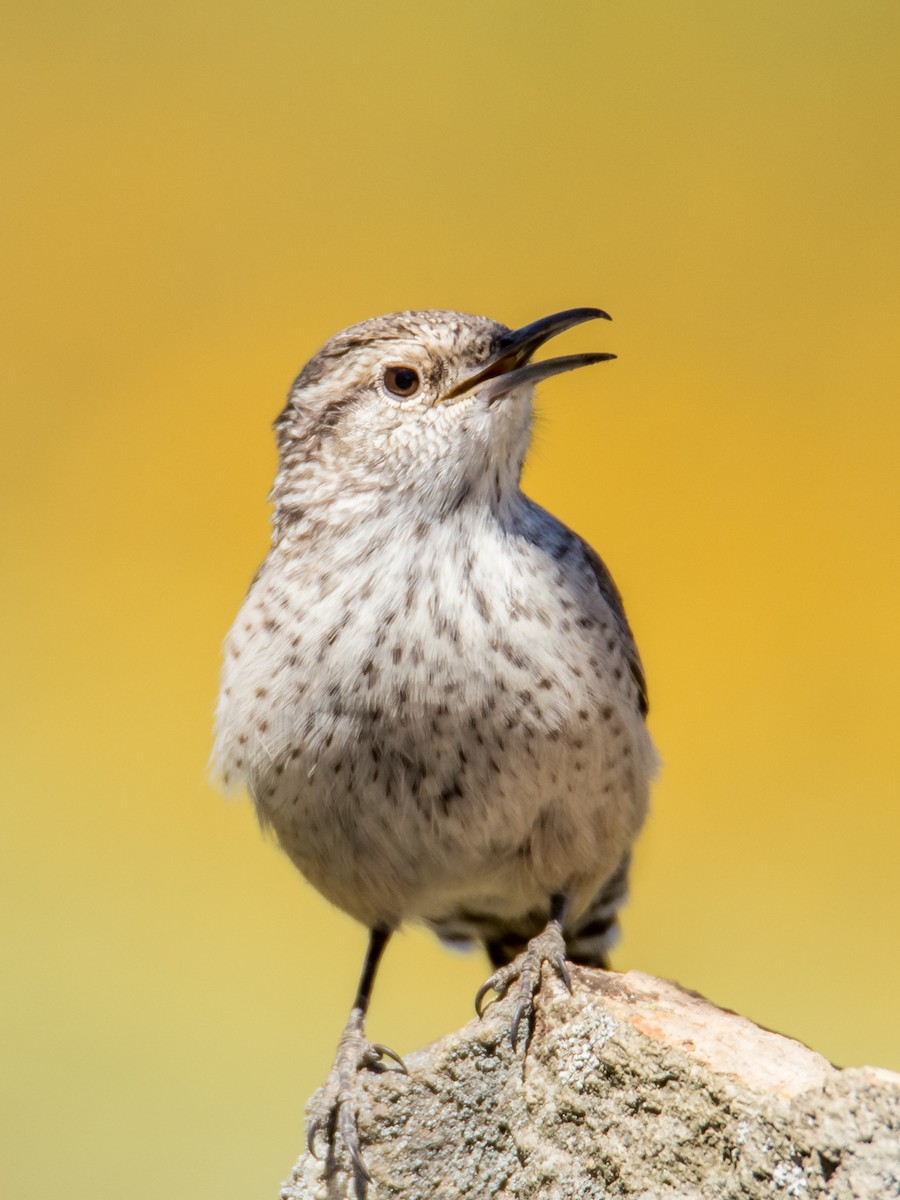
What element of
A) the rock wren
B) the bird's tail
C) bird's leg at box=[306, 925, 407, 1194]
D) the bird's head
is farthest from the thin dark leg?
the bird's head

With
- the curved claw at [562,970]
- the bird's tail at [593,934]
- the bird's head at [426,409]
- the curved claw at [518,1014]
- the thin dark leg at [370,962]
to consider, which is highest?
the bird's head at [426,409]

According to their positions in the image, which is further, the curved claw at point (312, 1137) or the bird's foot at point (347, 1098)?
the curved claw at point (312, 1137)

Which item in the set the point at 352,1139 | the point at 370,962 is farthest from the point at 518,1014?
the point at 370,962

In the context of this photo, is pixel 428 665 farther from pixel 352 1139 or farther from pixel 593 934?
pixel 593 934

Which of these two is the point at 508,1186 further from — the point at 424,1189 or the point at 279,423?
the point at 279,423

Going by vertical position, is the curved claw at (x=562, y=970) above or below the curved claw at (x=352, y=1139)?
above

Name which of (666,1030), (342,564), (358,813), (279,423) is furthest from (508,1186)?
(279,423)

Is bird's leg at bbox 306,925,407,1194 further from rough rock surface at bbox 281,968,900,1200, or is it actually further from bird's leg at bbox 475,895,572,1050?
bird's leg at bbox 475,895,572,1050

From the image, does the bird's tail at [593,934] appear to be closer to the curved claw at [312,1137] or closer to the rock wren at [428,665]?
the rock wren at [428,665]

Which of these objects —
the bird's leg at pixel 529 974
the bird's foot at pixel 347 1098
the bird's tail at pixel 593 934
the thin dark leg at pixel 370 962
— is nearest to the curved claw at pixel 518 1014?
the bird's leg at pixel 529 974
